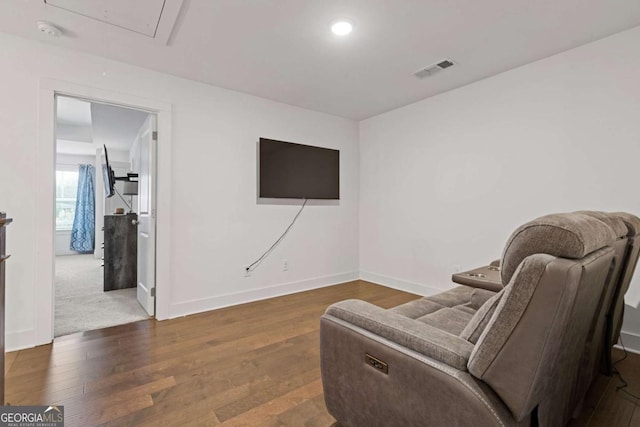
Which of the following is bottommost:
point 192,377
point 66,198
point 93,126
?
point 192,377

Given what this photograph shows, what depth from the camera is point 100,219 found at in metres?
7.69

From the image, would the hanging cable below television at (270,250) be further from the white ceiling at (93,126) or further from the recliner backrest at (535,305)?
the recliner backrest at (535,305)

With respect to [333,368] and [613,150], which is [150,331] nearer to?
[333,368]

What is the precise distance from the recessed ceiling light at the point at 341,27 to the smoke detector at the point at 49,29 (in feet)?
6.83

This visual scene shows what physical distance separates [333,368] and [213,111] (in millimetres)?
2973

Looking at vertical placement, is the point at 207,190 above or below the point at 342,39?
below

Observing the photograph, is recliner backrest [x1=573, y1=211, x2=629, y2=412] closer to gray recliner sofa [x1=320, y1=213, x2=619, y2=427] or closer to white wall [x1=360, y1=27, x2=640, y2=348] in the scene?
gray recliner sofa [x1=320, y1=213, x2=619, y2=427]

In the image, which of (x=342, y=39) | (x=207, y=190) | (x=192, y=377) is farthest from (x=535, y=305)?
(x=207, y=190)

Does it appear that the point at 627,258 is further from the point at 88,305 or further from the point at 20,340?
the point at 88,305

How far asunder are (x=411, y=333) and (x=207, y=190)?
2.79 meters

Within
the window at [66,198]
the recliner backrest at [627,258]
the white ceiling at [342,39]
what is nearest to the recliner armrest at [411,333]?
the recliner backrest at [627,258]

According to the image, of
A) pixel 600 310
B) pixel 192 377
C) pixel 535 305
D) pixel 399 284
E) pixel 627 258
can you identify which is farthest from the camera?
pixel 399 284

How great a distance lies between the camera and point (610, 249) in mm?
1146

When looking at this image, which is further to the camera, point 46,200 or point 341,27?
point 46,200
